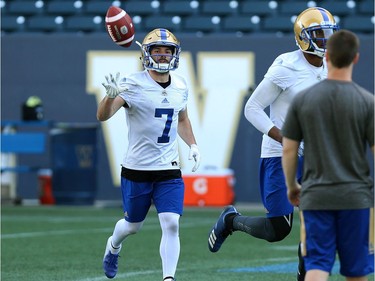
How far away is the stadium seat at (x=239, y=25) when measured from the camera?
17.0 meters

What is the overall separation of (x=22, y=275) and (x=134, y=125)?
158 cm

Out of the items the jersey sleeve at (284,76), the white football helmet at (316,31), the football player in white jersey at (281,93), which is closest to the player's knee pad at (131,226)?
the football player in white jersey at (281,93)

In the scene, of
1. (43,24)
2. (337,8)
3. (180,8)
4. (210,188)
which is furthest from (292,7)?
(43,24)

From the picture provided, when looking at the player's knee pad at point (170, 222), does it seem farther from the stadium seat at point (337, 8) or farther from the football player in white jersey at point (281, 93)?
the stadium seat at point (337, 8)

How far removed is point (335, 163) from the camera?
4863mm

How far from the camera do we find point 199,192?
50.6ft

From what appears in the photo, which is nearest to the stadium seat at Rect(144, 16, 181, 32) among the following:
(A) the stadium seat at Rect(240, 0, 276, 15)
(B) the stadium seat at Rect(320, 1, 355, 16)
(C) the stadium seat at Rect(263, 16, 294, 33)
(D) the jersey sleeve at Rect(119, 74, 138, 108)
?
(A) the stadium seat at Rect(240, 0, 276, 15)

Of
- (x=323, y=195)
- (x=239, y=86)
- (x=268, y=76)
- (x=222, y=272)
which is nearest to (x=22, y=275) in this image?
(x=222, y=272)

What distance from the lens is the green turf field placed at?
26.3ft

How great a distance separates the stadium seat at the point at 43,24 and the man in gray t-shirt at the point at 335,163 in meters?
12.8

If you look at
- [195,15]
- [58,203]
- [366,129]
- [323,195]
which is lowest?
[58,203]

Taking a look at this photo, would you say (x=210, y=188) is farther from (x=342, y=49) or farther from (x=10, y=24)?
(x=342, y=49)

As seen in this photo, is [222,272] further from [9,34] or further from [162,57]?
[9,34]

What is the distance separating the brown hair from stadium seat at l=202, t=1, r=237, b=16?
12.5 metres
